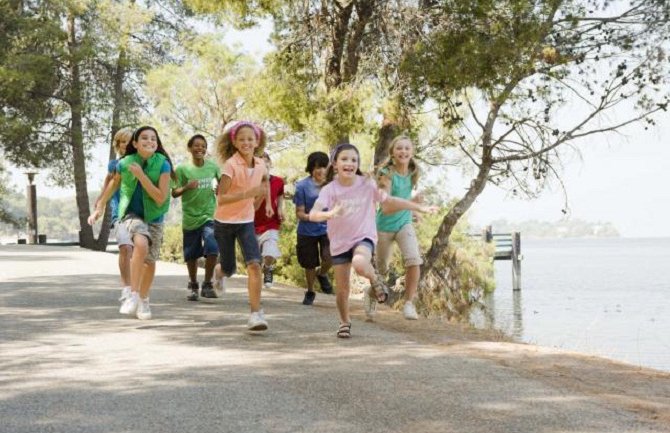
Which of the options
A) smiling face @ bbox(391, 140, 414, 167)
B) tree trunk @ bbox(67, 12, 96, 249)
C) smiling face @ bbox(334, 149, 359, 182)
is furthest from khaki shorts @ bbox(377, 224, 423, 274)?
tree trunk @ bbox(67, 12, 96, 249)

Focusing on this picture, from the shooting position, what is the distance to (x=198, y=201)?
1023 cm

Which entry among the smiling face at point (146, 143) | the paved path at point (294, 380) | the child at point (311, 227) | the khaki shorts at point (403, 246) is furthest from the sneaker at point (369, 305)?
the smiling face at point (146, 143)

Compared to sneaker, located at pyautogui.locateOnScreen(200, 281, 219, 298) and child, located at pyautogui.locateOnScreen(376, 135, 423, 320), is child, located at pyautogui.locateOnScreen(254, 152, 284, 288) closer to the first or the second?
sneaker, located at pyautogui.locateOnScreen(200, 281, 219, 298)

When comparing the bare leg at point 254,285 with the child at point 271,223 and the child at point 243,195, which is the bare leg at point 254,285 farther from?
the child at point 271,223

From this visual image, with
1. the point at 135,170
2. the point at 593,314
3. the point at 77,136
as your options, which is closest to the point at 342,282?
the point at 135,170

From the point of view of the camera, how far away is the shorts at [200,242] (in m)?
10.3

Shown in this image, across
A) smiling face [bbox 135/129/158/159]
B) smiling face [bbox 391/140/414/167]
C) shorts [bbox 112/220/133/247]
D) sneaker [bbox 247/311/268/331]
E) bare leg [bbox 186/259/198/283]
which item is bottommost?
sneaker [bbox 247/311/268/331]

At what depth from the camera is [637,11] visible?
1616 cm

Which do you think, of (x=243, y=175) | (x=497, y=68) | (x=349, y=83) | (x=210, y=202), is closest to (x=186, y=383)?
(x=243, y=175)

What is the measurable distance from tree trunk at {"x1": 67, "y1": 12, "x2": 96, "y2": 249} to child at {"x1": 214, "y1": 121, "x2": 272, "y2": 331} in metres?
26.8

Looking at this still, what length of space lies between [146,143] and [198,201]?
1.90m

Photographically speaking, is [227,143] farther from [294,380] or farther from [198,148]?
[294,380]

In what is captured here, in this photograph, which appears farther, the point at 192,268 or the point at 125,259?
the point at 192,268

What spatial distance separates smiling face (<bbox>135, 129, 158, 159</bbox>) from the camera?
8406mm
